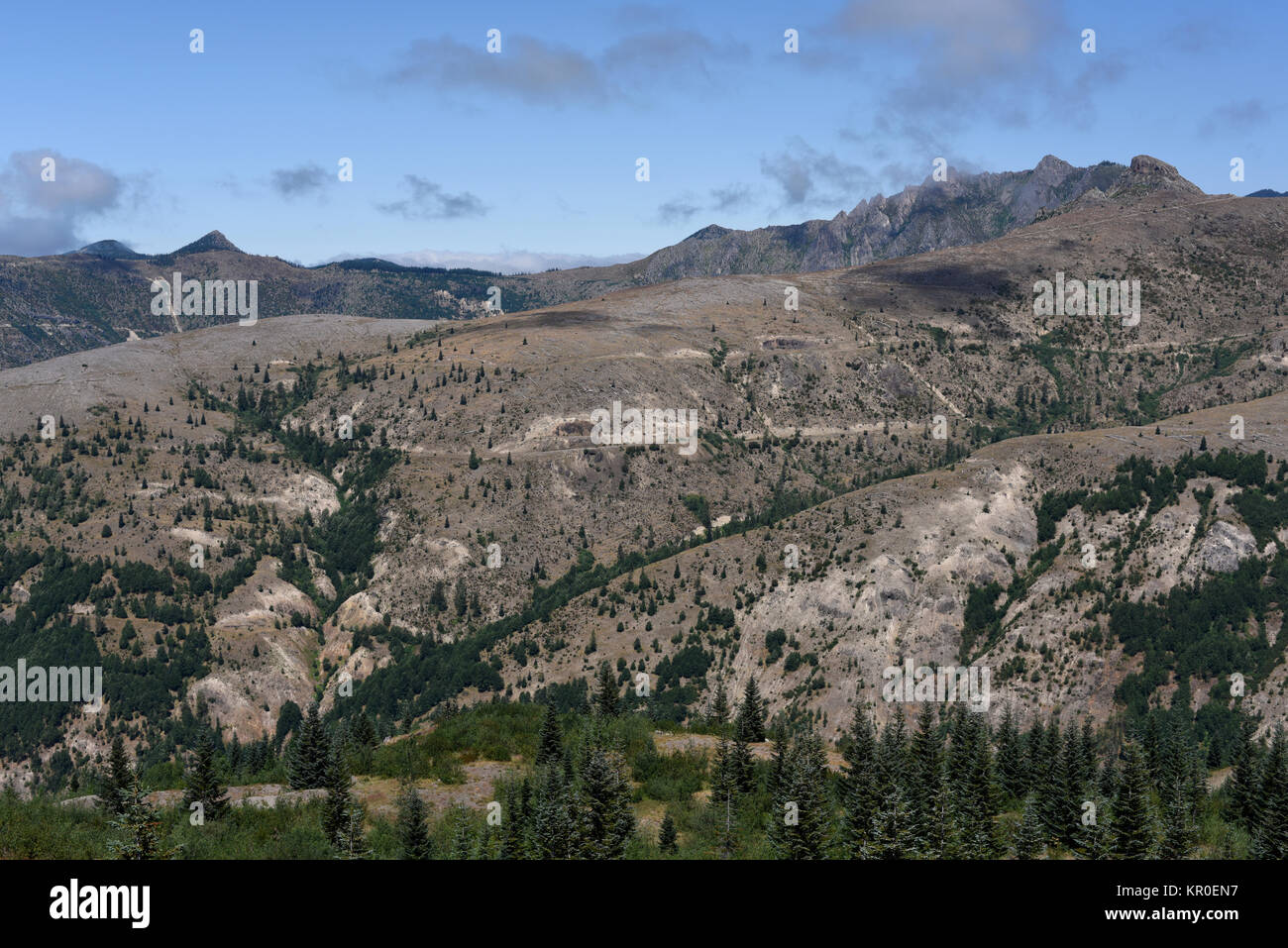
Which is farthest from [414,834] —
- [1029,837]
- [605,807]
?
[1029,837]

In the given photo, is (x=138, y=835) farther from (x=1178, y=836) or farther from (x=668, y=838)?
(x=1178, y=836)

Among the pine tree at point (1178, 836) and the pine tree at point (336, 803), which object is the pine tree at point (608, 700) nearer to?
the pine tree at point (336, 803)

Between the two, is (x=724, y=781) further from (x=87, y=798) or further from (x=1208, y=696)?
(x=1208, y=696)

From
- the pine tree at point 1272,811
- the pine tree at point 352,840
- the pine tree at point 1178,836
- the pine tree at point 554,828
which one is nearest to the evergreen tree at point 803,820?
the pine tree at point 554,828

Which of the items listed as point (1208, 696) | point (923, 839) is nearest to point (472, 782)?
point (923, 839)
